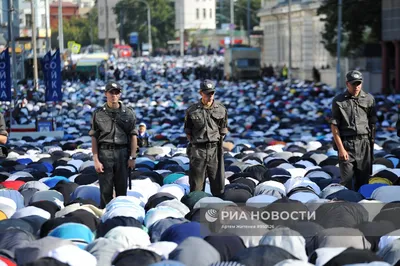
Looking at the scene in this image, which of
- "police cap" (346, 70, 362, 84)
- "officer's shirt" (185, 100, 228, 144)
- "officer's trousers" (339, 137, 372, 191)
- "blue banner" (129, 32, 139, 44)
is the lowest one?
"blue banner" (129, 32, 139, 44)

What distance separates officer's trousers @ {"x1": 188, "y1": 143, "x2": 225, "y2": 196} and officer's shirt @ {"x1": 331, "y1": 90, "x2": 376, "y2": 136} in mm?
1580

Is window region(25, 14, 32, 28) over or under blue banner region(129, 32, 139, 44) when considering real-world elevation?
over

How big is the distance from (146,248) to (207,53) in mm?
119127

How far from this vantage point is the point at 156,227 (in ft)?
35.9

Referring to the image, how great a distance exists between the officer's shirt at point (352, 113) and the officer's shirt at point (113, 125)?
259cm

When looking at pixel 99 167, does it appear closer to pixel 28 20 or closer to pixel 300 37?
pixel 28 20

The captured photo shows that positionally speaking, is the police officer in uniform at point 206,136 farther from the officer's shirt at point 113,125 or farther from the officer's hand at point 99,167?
the officer's hand at point 99,167

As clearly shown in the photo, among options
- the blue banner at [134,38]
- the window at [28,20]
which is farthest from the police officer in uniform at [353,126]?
the blue banner at [134,38]

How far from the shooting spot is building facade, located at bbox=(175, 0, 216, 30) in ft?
472

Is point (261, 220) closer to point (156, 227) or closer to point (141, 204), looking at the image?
point (156, 227)

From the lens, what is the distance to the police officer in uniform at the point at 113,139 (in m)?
12.7

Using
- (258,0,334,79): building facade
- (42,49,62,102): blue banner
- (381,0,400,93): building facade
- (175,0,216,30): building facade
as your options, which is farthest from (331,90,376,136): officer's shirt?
(175,0,216,30): building facade

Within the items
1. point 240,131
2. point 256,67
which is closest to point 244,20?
point 256,67

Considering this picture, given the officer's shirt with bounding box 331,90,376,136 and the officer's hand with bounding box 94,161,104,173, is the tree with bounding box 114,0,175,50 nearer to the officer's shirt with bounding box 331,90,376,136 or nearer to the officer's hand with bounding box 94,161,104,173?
the officer's shirt with bounding box 331,90,376,136
